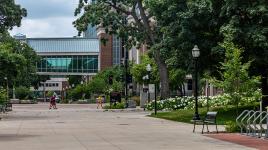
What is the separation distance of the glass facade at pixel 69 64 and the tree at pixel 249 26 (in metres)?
115

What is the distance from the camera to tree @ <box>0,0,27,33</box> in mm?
43781

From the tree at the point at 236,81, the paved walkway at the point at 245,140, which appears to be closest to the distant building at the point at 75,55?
the tree at the point at 236,81

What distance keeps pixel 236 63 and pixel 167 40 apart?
14285 millimetres

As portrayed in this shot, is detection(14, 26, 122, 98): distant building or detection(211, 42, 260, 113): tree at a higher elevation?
detection(14, 26, 122, 98): distant building

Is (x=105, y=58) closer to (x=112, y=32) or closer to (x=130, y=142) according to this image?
(x=112, y=32)

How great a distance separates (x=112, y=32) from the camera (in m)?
59.0

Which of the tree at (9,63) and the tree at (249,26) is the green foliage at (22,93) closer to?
the tree at (9,63)

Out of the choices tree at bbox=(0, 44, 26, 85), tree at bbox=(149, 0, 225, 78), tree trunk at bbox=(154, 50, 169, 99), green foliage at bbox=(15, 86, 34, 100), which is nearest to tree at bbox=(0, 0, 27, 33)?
tree at bbox=(0, 44, 26, 85)

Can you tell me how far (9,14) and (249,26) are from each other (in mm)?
18427

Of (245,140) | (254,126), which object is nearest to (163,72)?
(254,126)

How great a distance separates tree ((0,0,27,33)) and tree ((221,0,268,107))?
16616 millimetres

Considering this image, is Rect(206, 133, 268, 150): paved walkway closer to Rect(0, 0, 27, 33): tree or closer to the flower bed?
the flower bed

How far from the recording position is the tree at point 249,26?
103 feet

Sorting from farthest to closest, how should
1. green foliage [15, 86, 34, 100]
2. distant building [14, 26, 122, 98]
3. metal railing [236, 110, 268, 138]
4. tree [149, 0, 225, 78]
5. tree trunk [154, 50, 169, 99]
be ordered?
distant building [14, 26, 122, 98] < green foliage [15, 86, 34, 100] < tree trunk [154, 50, 169, 99] < tree [149, 0, 225, 78] < metal railing [236, 110, 268, 138]
